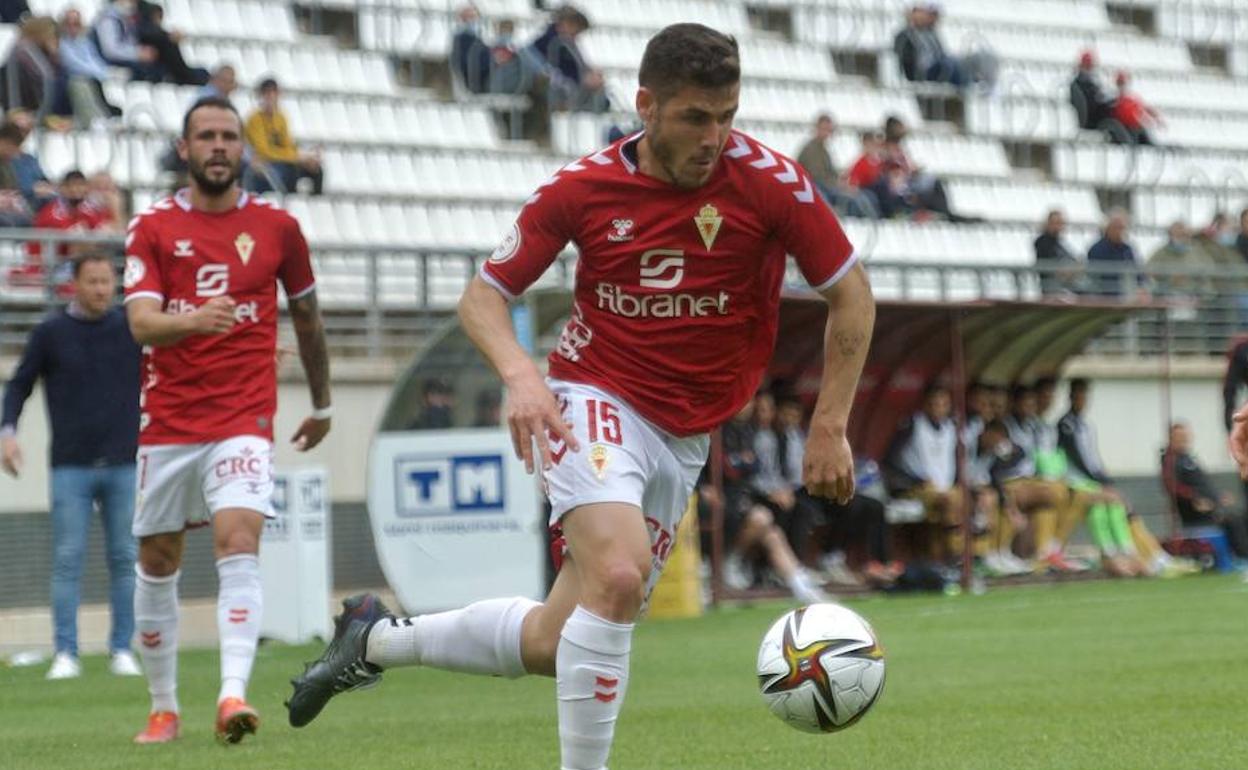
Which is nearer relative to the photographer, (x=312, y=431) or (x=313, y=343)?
(x=313, y=343)

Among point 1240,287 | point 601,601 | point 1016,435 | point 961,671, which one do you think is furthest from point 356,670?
point 1240,287

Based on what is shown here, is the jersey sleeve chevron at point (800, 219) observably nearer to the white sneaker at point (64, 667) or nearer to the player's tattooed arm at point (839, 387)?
the player's tattooed arm at point (839, 387)

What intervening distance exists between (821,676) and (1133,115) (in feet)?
81.1

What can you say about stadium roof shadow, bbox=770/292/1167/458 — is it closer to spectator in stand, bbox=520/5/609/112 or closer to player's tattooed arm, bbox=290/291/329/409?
spectator in stand, bbox=520/5/609/112

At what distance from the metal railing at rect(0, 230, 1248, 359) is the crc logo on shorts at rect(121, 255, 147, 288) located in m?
4.60

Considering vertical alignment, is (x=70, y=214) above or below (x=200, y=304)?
above

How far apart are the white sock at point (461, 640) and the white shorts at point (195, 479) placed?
1984 mm

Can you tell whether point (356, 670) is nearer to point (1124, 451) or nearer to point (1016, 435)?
point (1016, 435)

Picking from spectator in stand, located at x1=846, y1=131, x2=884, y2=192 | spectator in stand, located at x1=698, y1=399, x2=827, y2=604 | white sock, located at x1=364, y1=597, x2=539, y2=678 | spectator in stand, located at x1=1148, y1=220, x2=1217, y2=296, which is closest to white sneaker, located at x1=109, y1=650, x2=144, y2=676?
spectator in stand, located at x1=698, y1=399, x2=827, y2=604

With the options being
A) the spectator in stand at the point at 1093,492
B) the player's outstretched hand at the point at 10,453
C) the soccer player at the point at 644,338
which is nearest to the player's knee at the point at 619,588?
the soccer player at the point at 644,338

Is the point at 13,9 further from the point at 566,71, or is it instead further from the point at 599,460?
the point at 599,460

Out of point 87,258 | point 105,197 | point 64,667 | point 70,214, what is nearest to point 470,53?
point 105,197

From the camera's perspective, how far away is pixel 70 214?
18219mm

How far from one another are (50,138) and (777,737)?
41.7 ft
